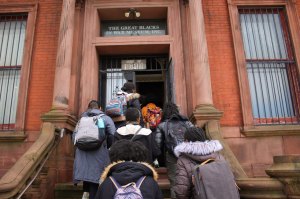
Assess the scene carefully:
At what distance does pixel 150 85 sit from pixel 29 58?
6.41 m

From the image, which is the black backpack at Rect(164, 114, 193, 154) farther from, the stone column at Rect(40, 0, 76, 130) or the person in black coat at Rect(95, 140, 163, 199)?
the stone column at Rect(40, 0, 76, 130)

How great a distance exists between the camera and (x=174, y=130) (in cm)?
376

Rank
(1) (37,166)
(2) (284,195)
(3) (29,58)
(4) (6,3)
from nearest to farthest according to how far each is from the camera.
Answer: (2) (284,195), (1) (37,166), (3) (29,58), (4) (6,3)

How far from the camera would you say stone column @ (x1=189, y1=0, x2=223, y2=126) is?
5.48 metres

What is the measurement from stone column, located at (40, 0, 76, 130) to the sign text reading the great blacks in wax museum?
46.0 inches

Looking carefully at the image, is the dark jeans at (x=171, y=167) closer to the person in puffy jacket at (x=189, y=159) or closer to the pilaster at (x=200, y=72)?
the person in puffy jacket at (x=189, y=159)

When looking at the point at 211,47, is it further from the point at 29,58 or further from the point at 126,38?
the point at 29,58

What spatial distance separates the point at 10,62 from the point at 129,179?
6.52 metres

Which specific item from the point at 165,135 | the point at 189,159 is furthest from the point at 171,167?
the point at 189,159

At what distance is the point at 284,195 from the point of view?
10.8ft

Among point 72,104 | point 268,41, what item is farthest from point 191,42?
point 72,104

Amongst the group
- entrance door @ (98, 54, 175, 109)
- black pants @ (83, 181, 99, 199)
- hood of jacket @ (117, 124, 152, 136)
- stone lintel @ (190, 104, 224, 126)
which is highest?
entrance door @ (98, 54, 175, 109)

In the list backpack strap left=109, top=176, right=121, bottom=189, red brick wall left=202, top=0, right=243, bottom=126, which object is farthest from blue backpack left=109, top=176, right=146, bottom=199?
red brick wall left=202, top=0, right=243, bottom=126

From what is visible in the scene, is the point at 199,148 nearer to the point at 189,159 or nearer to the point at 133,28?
the point at 189,159
